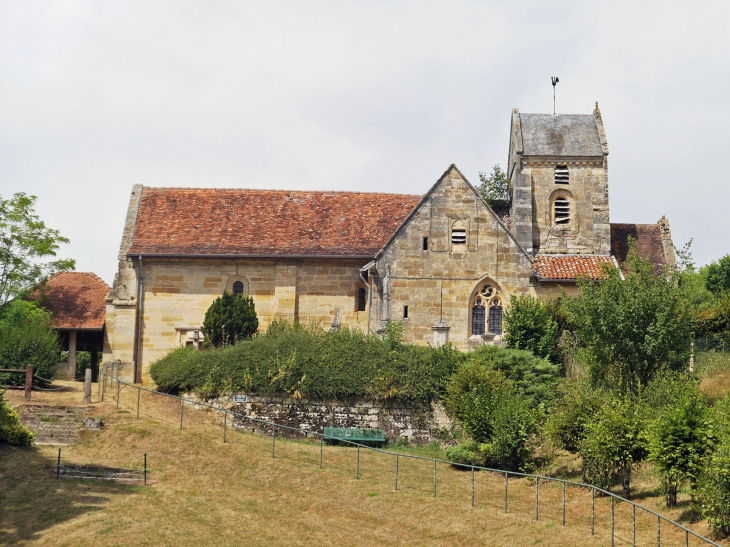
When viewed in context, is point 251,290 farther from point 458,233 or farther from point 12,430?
point 12,430

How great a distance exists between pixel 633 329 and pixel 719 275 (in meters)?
33.2

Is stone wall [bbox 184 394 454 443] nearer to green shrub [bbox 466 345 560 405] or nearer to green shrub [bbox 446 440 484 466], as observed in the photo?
green shrub [bbox 466 345 560 405]

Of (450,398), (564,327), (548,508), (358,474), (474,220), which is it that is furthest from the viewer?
(474,220)

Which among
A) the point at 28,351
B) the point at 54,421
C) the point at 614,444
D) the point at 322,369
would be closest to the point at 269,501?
the point at 322,369

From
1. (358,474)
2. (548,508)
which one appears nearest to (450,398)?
(358,474)

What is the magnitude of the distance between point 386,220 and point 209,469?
16.4 m

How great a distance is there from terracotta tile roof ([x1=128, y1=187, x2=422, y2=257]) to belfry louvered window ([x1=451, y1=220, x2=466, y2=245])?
3712 mm

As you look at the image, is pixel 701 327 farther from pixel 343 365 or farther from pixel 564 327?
pixel 343 365

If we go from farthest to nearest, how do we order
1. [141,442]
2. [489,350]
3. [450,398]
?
[489,350]
[450,398]
[141,442]

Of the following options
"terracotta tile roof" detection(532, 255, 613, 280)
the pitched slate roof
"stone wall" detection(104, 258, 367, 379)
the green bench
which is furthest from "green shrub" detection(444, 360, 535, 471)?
the pitched slate roof

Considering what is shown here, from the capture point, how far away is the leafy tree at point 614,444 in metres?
20.1

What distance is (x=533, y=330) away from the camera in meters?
29.4

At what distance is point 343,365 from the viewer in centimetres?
2733

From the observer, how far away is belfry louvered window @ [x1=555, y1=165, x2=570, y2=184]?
38.6m
